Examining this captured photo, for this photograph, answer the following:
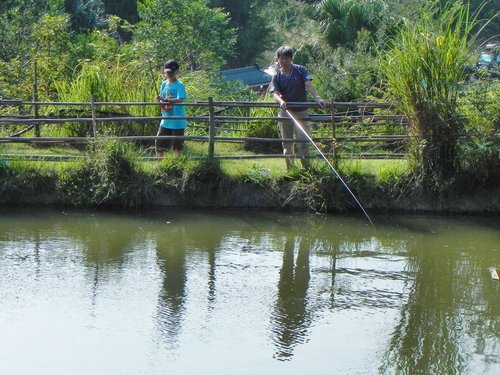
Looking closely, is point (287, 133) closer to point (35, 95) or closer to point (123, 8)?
point (35, 95)

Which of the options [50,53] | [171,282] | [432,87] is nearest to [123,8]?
[50,53]

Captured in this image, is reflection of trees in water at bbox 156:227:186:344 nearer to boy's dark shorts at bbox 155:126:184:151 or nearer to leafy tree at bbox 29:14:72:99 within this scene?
boy's dark shorts at bbox 155:126:184:151

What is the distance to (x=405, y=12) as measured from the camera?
1738 centimetres

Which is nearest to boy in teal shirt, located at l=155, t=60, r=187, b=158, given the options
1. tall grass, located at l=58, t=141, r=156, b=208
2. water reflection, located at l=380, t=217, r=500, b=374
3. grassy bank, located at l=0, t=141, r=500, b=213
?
grassy bank, located at l=0, t=141, r=500, b=213

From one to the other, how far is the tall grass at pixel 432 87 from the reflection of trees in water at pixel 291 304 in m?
2.25

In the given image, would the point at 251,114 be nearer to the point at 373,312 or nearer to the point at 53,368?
the point at 373,312

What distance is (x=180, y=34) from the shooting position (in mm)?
17594

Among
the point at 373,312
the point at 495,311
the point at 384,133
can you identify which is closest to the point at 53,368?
the point at 373,312

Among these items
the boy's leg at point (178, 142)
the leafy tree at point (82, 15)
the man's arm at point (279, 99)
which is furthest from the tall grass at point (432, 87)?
the leafy tree at point (82, 15)

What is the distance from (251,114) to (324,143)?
2750 mm

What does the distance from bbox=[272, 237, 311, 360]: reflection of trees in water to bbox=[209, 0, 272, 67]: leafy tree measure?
22831 millimetres

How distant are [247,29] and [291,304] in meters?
25.3

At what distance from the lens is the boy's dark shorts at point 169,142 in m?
Answer: 12.0

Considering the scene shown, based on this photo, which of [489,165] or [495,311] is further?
[489,165]
